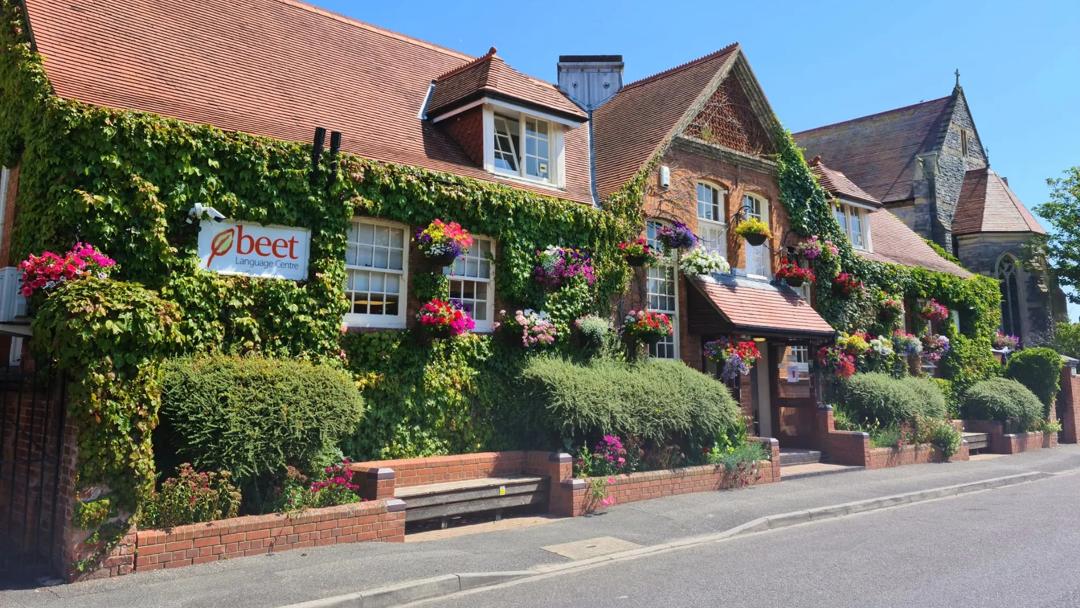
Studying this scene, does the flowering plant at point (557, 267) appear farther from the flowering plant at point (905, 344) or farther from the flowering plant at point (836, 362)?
the flowering plant at point (905, 344)

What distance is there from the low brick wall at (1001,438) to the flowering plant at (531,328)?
14674mm

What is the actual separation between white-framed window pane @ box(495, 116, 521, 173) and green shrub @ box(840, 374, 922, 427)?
33.6ft

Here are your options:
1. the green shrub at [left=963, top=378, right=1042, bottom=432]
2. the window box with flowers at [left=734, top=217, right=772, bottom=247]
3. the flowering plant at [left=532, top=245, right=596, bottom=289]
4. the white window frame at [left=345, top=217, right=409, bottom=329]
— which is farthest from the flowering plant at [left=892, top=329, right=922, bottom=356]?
the white window frame at [left=345, top=217, right=409, bottom=329]

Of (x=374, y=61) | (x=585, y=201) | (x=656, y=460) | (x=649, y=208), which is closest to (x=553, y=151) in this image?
(x=585, y=201)

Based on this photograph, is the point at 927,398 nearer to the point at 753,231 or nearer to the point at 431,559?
the point at 753,231

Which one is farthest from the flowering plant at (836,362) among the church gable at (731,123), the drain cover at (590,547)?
the drain cover at (590,547)

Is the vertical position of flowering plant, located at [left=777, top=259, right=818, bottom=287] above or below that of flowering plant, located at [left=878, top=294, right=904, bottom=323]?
above

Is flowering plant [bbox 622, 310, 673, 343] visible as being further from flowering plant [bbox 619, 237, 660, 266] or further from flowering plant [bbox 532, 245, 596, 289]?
flowering plant [bbox 532, 245, 596, 289]

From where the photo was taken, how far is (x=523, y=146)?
14.6 meters

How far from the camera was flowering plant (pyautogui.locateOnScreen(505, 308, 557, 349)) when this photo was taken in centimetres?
1288

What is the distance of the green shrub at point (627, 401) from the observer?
12023mm

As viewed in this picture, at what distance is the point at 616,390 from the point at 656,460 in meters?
1.41

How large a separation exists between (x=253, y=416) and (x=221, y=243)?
2.97 meters

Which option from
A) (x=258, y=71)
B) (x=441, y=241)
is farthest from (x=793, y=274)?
(x=258, y=71)
